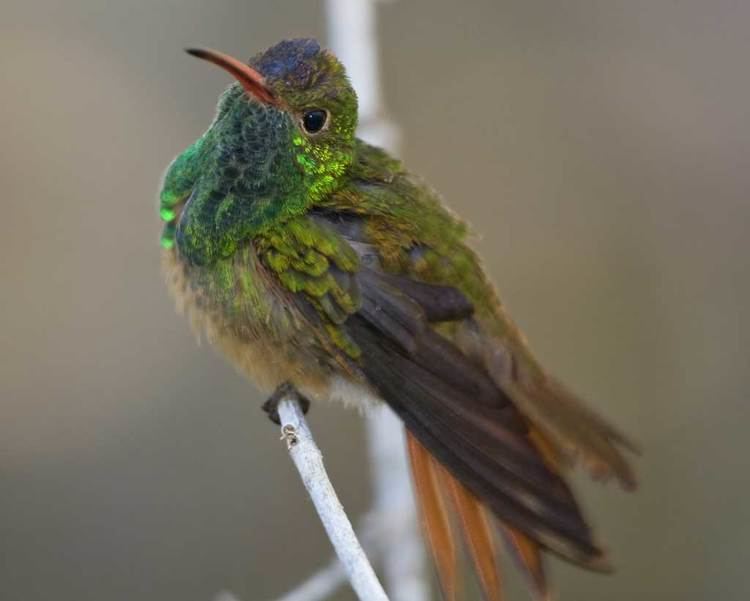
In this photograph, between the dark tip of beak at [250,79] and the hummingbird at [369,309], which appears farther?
the hummingbird at [369,309]

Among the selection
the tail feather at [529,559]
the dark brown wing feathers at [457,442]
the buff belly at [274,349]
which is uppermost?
the buff belly at [274,349]

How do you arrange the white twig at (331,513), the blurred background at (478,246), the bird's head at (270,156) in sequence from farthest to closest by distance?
the blurred background at (478,246), the bird's head at (270,156), the white twig at (331,513)

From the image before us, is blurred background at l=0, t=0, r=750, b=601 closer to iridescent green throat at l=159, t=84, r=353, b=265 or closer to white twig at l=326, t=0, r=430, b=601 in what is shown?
white twig at l=326, t=0, r=430, b=601

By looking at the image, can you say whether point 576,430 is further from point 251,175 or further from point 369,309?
point 251,175

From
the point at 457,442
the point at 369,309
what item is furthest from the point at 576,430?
the point at 369,309

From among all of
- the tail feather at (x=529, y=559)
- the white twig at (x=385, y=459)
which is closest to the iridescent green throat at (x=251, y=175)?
the white twig at (x=385, y=459)

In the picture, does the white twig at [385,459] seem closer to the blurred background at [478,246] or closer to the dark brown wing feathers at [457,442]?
the dark brown wing feathers at [457,442]

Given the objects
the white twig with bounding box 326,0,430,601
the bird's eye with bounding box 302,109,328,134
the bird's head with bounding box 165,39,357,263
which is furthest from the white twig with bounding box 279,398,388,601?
the bird's eye with bounding box 302,109,328,134
